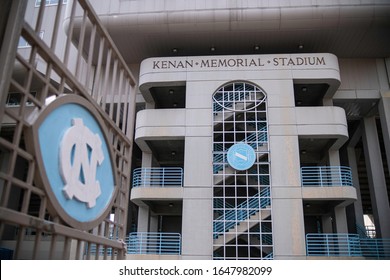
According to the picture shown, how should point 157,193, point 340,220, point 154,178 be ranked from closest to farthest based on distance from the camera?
point 157,193 < point 340,220 < point 154,178

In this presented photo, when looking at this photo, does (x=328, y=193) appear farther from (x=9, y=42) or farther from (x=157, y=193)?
(x=9, y=42)

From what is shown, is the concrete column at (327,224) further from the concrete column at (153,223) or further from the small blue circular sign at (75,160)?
the small blue circular sign at (75,160)

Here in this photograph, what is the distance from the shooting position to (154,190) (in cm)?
2158

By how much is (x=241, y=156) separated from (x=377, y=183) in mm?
9421

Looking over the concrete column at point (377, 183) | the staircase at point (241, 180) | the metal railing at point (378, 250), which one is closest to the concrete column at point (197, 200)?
the staircase at point (241, 180)

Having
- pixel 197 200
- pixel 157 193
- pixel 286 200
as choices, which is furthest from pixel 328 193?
pixel 157 193

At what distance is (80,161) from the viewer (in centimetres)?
579

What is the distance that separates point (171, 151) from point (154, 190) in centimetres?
→ 473

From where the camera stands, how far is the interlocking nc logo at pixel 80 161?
537 cm

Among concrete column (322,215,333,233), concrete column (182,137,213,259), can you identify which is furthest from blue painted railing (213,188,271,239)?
concrete column (322,215,333,233)

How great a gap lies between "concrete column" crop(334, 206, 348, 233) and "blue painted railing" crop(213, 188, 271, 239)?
5.09 metres

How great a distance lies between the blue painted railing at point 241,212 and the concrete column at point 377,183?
7.91m

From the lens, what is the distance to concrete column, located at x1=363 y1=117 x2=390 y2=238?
23109 millimetres
